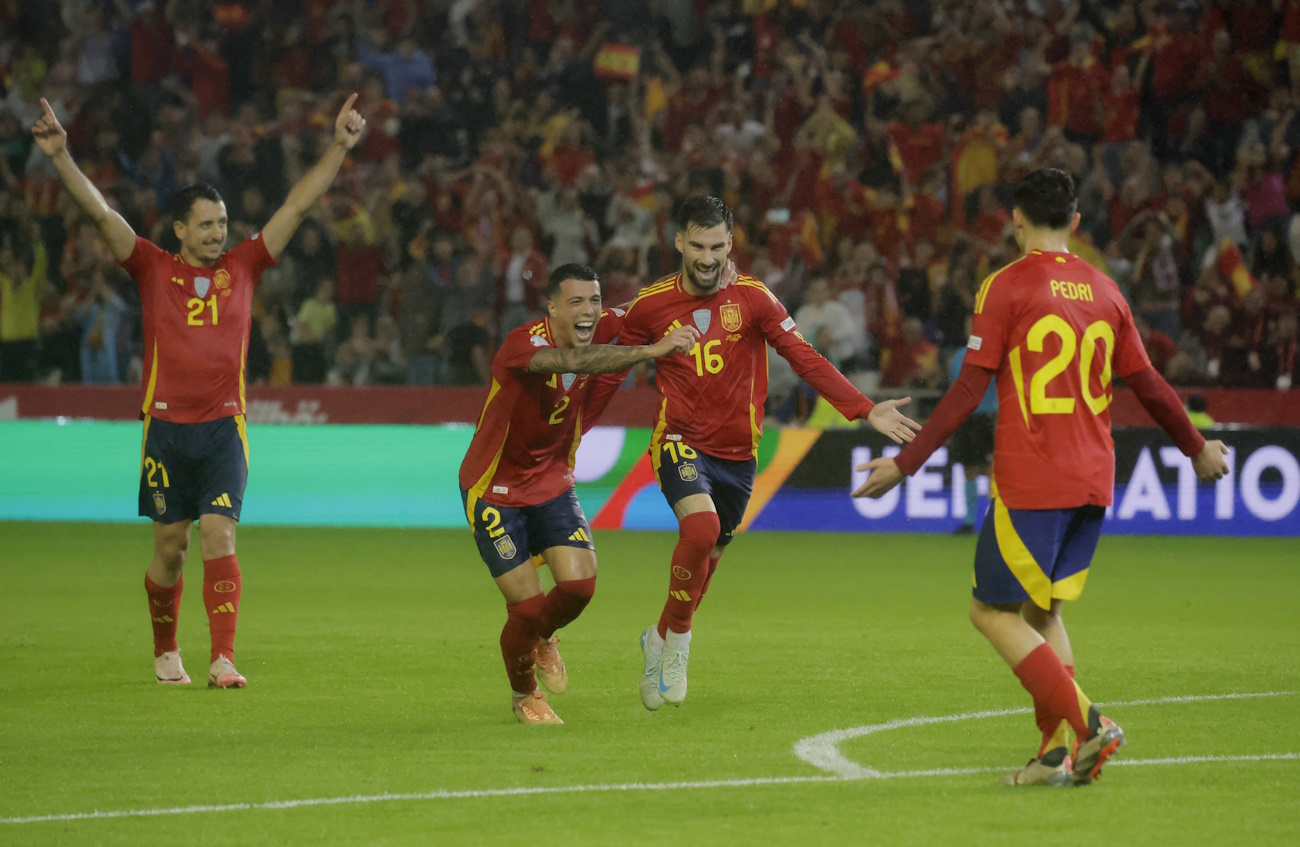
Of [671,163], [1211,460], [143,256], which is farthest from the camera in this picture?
[671,163]

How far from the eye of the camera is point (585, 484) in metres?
16.0

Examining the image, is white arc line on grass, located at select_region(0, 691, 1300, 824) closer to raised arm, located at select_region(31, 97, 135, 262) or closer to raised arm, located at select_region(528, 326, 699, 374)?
raised arm, located at select_region(528, 326, 699, 374)

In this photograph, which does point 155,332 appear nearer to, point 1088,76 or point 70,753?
point 70,753

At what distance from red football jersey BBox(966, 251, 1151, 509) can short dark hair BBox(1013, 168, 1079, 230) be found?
0.45 ft

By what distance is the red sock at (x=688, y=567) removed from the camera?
7.80m

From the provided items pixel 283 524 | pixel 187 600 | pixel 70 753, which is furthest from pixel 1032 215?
pixel 283 524

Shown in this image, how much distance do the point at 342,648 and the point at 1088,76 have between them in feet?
41.6

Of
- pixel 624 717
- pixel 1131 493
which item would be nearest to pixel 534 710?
pixel 624 717

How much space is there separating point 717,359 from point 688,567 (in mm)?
1038

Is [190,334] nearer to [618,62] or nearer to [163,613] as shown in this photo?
[163,613]

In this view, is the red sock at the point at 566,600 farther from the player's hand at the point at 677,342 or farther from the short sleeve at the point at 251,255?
the short sleeve at the point at 251,255

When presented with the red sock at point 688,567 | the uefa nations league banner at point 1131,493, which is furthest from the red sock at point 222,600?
the uefa nations league banner at point 1131,493

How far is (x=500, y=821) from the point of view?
18.0 ft

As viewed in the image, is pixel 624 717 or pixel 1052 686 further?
pixel 624 717
